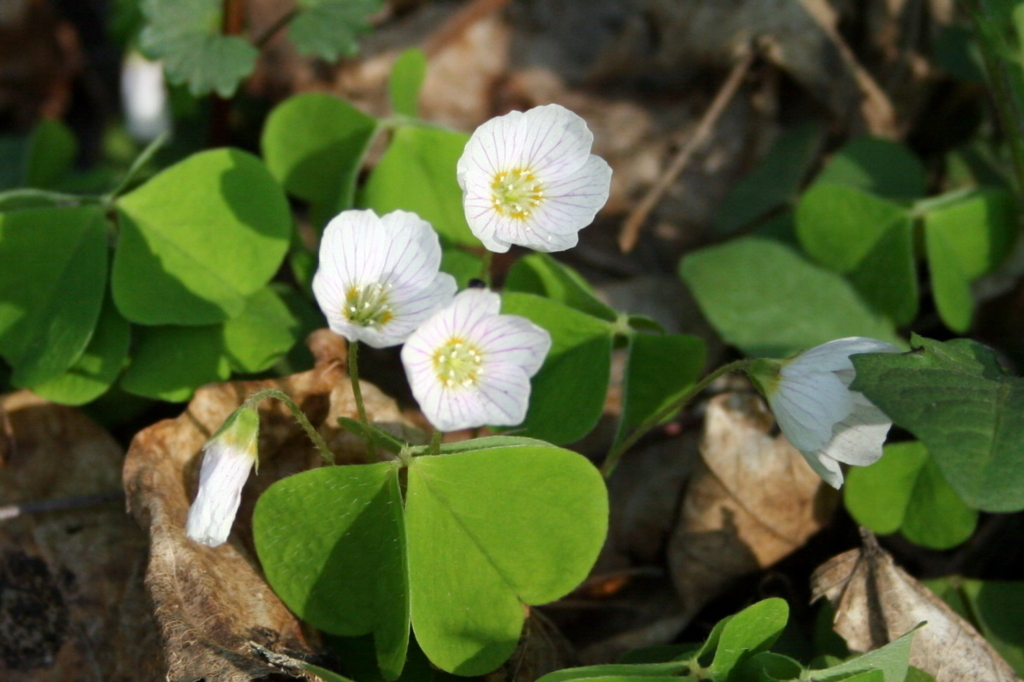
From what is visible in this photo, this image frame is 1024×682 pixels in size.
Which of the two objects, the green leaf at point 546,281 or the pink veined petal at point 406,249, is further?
the green leaf at point 546,281

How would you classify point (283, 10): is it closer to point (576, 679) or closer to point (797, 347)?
A: point (797, 347)

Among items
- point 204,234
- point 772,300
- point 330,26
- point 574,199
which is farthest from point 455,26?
point 574,199

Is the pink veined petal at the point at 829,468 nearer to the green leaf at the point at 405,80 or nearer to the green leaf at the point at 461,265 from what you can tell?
the green leaf at the point at 461,265

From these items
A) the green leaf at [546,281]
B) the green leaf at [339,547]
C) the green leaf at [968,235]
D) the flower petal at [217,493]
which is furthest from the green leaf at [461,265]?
the green leaf at [968,235]

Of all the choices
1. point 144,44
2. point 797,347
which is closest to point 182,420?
point 144,44

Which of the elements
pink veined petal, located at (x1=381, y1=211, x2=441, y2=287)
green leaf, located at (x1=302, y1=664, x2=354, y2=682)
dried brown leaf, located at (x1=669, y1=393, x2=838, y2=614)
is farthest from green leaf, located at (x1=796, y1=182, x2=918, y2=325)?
green leaf, located at (x1=302, y1=664, x2=354, y2=682)

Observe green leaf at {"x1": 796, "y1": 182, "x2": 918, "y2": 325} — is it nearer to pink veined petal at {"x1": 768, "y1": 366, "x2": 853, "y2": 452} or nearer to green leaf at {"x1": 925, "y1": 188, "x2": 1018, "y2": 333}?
green leaf at {"x1": 925, "y1": 188, "x2": 1018, "y2": 333}
